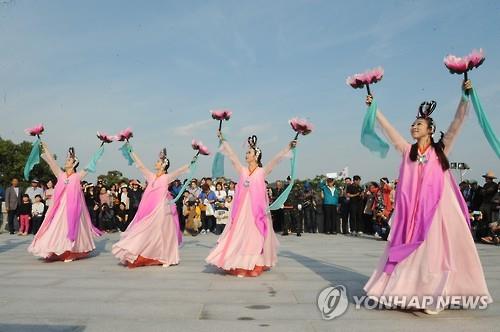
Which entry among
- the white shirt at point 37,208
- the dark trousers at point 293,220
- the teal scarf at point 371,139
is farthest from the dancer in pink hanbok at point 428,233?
the white shirt at point 37,208

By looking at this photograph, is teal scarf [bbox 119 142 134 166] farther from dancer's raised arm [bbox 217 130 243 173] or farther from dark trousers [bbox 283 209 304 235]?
dark trousers [bbox 283 209 304 235]

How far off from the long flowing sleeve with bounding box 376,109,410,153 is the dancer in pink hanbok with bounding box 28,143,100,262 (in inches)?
236

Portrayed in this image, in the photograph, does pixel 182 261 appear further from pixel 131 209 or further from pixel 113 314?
pixel 131 209

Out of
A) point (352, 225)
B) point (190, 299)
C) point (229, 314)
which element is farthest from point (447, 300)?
point (352, 225)

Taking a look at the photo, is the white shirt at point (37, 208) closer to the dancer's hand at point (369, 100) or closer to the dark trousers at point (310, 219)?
the dark trousers at point (310, 219)

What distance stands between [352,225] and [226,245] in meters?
9.86

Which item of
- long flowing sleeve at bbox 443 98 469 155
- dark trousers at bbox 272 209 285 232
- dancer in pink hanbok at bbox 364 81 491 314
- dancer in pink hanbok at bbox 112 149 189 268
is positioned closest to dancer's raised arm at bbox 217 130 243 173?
dancer in pink hanbok at bbox 112 149 189 268

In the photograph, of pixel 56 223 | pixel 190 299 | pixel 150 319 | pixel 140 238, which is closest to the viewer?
pixel 150 319

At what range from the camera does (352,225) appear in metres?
16.4

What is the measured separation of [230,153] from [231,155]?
4 cm

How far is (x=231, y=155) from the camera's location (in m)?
8.21

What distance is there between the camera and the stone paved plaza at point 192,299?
428cm

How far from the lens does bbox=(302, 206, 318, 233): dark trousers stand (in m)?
16.7

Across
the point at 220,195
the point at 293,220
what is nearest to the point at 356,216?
the point at 293,220
